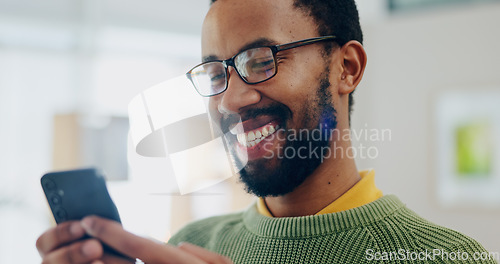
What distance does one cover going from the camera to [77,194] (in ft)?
1.01

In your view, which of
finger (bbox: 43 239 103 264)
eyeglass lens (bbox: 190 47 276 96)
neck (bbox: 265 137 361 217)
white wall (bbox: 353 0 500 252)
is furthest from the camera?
white wall (bbox: 353 0 500 252)

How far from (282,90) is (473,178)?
0.84 metres

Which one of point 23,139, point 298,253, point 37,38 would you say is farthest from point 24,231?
point 298,253

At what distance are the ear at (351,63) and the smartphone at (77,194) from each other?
278 millimetres

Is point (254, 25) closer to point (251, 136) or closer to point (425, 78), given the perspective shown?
point (251, 136)

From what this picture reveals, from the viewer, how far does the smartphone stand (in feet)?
1.00

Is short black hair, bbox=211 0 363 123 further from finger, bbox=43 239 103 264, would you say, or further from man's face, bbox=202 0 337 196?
finger, bbox=43 239 103 264

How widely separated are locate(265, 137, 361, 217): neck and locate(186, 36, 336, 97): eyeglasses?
147 millimetres

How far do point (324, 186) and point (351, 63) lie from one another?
15 cm

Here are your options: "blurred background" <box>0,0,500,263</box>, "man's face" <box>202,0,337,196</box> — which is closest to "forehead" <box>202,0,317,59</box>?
"man's face" <box>202,0,337,196</box>

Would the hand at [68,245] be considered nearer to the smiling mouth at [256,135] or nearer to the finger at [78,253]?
the finger at [78,253]

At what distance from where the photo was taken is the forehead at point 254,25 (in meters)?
0.41

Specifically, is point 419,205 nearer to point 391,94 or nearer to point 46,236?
point 391,94

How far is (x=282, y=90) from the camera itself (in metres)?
0.43
